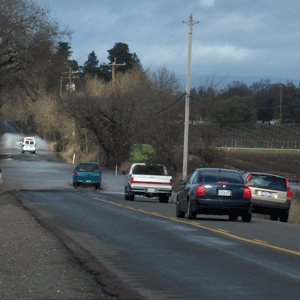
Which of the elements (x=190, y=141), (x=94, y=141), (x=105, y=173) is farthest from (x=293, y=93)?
(x=190, y=141)

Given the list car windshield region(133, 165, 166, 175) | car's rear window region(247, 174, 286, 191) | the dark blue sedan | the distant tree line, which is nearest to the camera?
the dark blue sedan

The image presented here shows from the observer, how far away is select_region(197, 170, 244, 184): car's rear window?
57.3ft

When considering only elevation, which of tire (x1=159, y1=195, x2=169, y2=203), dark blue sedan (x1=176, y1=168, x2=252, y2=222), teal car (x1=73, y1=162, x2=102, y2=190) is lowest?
tire (x1=159, y1=195, x2=169, y2=203)

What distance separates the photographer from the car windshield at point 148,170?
2990 cm

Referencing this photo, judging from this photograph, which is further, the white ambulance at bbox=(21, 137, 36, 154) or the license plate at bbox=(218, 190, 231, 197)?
the white ambulance at bbox=(21, 137, 36, 154)

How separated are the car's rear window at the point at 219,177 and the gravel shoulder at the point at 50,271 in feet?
18.7

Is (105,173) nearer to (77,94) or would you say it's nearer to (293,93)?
(77,94)

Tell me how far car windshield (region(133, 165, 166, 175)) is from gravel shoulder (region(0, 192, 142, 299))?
53.5 feet

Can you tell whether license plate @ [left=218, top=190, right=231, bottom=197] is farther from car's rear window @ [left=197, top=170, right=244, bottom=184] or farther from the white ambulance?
the white ambulance

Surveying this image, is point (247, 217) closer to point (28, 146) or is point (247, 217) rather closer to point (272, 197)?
point (272, 197)

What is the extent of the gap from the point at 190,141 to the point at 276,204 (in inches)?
850

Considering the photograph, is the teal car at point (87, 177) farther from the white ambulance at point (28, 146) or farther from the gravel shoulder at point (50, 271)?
the white ambulance at point (28, 146)

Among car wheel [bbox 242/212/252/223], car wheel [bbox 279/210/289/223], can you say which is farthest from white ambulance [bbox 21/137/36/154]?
car wheel [bbox 242/212/252/223]

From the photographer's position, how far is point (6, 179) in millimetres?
43406
